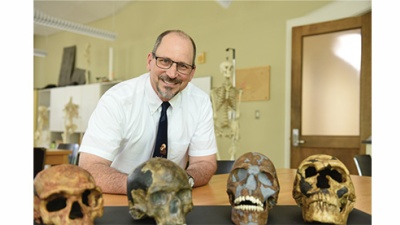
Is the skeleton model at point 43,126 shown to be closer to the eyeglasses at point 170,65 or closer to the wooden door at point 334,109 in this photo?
the wooden door at point 334,109

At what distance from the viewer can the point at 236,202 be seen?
90cm

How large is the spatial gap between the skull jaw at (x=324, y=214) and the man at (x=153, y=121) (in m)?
0.68

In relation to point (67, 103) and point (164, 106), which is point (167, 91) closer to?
point (164, 106)

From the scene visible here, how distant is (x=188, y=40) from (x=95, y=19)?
690 centimetres

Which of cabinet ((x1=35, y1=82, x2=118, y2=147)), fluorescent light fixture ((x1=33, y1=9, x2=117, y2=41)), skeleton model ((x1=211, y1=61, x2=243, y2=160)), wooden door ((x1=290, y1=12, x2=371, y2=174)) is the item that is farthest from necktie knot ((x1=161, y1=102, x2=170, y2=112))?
cabinet ((x1=35, y1=82, x2=118, y2=147))

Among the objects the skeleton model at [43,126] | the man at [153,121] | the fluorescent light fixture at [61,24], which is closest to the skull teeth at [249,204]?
the man at [153,121]

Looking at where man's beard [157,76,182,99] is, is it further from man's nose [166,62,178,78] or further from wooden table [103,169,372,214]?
wooden table [103,169,372,214]

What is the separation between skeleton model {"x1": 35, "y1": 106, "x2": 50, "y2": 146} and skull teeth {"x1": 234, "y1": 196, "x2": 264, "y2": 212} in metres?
7.24

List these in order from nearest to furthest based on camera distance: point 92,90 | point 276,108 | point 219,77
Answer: point 276,108 < point 219,77 < point 92,90

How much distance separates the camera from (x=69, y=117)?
24.5ft

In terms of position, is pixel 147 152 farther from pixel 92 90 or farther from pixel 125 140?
pixel 92 90

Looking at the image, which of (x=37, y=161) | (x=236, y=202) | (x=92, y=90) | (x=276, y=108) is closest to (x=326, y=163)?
(x=236, y=202)

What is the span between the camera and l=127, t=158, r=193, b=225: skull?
2.71ft

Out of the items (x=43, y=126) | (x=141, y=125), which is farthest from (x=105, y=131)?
(x=43, y=126)
